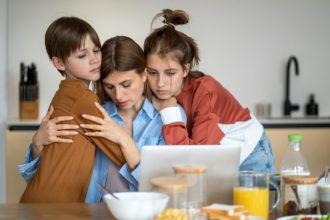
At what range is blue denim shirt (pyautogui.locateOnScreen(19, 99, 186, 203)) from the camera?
96.4 inches

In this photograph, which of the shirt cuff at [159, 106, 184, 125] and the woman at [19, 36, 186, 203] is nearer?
the woman at [19, 36, 186, 203]

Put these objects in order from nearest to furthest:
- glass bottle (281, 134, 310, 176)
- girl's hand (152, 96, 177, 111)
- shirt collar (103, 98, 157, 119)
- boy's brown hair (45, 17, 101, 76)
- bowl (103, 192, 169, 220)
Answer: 1. bowl (103, 192, 169, 220)
2. glass bottle (281, 134, 310, 176)
3. boy's brown hair (45, 17, 101, 76)
4. shirt collar (103, 98, 157, 119)
5. girl's hand (152, 96, 177, 111)

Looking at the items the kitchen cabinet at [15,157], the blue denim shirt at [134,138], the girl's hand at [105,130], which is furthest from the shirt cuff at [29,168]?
the kitchen cabinet at [15,157]

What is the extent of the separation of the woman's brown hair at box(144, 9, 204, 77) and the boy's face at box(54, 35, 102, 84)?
289 mm

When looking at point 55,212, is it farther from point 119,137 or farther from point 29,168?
point 29,168

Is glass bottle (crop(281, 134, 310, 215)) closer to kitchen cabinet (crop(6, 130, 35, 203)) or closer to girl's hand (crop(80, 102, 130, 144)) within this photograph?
girl's hand (crop(80, 102, 130, 144))

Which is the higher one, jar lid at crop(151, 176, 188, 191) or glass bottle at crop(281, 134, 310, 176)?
glass bottle at crop(281, 134, 310, 176)

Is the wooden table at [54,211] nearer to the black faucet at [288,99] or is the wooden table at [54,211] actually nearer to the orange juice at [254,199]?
the orange juice at [254,199]

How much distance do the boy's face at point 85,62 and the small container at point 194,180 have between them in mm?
898

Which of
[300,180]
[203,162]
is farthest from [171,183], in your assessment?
[300,180]

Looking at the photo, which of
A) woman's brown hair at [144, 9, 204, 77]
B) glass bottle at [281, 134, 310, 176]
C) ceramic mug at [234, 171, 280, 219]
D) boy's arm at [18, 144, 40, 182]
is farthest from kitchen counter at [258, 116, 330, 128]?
ceramic mug at [234, 171, 280, 219]

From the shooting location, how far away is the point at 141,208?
5.28 ft

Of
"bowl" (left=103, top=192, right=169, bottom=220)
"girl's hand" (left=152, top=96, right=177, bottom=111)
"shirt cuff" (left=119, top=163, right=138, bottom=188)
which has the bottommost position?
"bowl" (left=103, top=192, right=169, bottom=220)

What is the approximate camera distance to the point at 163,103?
2.67 m
